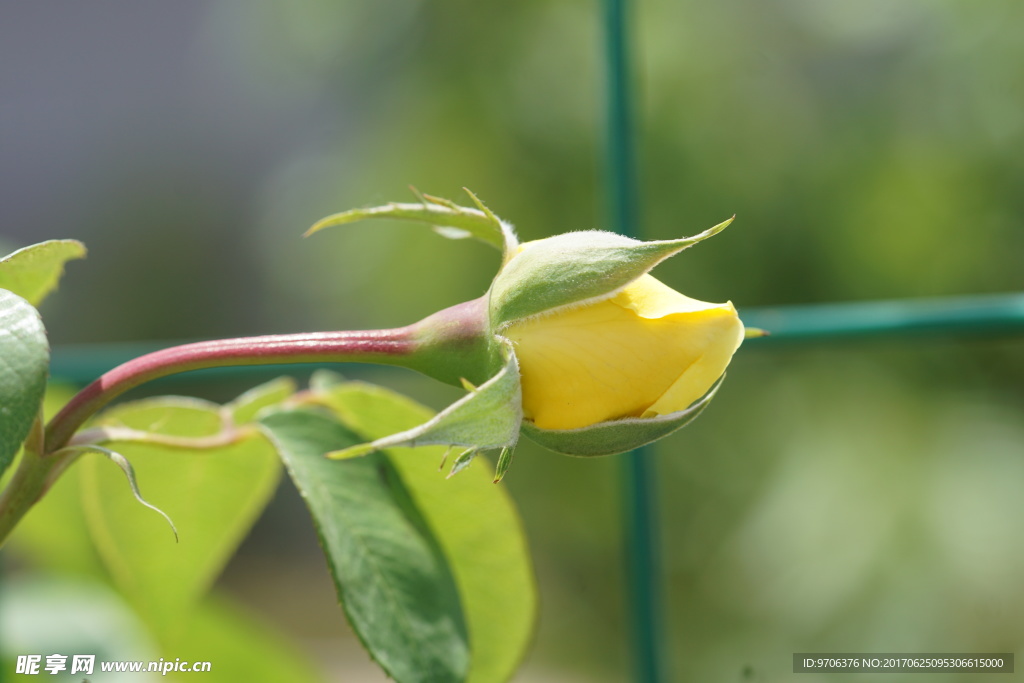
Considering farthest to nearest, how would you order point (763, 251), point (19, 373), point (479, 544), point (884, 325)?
point (763, 251)
point (884, 325)
point (479, 544)
point (19, 373)

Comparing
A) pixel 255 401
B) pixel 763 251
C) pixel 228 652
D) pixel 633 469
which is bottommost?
pixel 763 251

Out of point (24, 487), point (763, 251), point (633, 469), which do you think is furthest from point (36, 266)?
point (763, 251)

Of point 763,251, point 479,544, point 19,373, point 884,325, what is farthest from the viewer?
point 763,251

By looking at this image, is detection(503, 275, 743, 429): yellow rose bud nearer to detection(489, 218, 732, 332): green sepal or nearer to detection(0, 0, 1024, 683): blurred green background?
detection(489, 218, 732, 332): green sepal

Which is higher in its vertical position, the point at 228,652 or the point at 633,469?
the point at 633,469

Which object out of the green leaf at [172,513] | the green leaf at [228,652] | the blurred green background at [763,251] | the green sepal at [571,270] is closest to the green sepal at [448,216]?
the green sepal at [571,270]

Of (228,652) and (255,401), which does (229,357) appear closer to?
(255,401)
